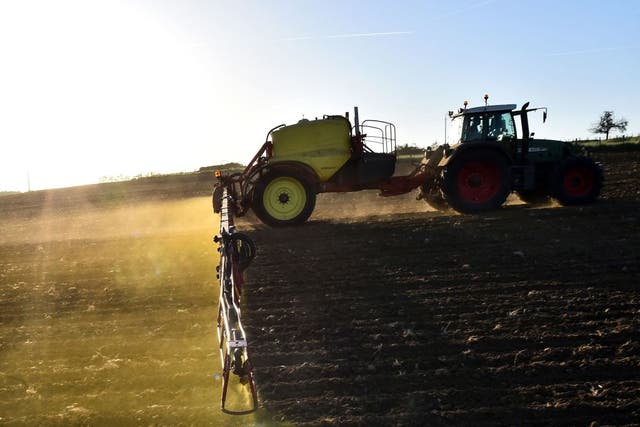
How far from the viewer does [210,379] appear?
213 inches

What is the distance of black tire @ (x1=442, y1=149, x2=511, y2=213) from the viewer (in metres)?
11.4

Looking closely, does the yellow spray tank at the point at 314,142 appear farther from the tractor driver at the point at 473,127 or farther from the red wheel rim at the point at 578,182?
the red wheel rim at the point at 578,182

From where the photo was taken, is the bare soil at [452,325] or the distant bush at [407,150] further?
the distant bush at [407,150]

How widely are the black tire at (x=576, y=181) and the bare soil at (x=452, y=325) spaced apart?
2.40 metres

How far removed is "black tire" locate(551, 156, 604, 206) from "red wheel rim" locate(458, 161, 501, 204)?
1453 millimetres

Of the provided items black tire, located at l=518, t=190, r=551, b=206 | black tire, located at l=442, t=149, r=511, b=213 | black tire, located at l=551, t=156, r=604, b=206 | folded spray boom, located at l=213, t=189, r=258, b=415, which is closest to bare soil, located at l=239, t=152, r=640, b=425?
folded spray boom, located at l=213, t=189, r=258, b=415

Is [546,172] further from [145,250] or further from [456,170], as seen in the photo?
[145,250]

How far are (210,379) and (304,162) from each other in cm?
611

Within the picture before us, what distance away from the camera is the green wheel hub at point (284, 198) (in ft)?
35.8

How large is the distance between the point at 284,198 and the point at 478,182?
3.80m

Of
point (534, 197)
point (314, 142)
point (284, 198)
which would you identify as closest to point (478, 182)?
point (534, 197)

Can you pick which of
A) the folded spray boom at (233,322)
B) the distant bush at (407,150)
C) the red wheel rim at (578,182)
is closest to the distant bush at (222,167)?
the distant bush at (407,150)

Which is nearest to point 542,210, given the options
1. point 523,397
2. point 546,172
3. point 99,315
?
point 546,172

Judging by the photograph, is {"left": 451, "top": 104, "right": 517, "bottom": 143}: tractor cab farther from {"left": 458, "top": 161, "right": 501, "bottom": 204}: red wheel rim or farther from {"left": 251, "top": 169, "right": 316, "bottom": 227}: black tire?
{"left": 251, "top": 169, "right": 316, "bottom": 227}: black tire
